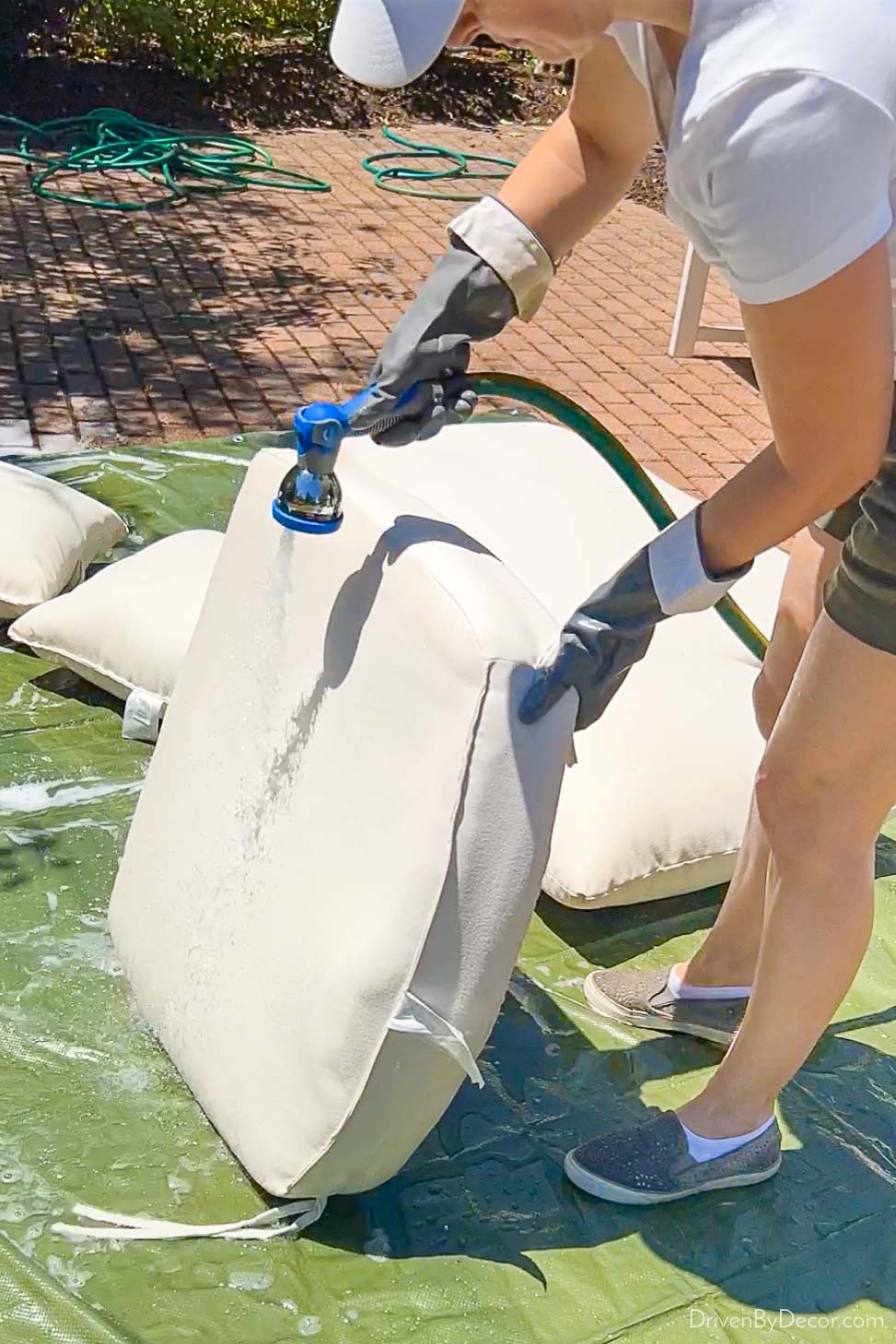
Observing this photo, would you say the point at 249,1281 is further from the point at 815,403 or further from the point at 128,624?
the point at 128,624

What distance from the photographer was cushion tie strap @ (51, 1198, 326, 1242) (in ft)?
5.38

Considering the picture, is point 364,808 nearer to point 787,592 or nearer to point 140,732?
point 787,592

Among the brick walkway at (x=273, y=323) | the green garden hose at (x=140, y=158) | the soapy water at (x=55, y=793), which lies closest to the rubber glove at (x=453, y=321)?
the soapy water at (x=55, y=793)

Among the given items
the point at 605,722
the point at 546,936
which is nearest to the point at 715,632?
the point at 605,722

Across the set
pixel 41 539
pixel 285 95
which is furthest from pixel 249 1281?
pixel 285 95

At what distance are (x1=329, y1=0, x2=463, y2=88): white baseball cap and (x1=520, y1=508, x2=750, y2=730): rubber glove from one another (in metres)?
0.52

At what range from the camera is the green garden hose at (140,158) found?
678 cm

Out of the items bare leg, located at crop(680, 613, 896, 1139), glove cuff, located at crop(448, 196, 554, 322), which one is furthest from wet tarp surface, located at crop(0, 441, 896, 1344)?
glove cuff, located at crop(448, 196, 554, 322)

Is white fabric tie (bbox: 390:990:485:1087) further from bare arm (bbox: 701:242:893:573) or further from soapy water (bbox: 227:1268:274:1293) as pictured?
bare arm (bbox: 701:242:893:573)

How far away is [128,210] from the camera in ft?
21.4

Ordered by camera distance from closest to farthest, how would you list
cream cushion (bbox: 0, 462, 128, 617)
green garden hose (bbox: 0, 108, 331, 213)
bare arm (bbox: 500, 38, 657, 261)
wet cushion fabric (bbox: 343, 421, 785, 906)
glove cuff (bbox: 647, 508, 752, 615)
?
1. glove cuff (bbox: 647, 508, 752, 615)
2. bare arm (bbox: 500, 38, 657, 261)
3. wet cushion fabric (bbox: 343, 421, 785, 906)
4. cream cushion (bbox: 0, 462, 128, 617)
5. green garden hose (bbox: 0, 108, 331, 213)

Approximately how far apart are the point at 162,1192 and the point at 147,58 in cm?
823

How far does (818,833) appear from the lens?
160cm

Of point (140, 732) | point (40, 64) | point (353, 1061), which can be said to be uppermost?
point (353, 1061)
